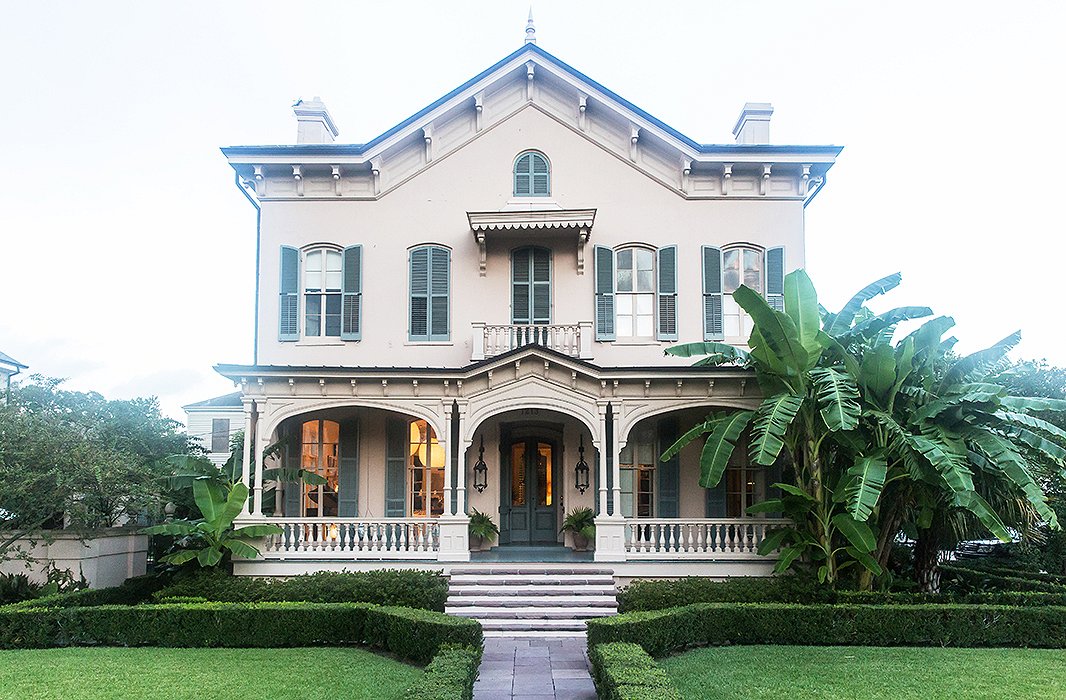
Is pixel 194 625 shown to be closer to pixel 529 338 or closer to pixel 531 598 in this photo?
pixel 531 598

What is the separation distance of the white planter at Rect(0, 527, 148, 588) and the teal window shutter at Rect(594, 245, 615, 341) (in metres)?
10.3

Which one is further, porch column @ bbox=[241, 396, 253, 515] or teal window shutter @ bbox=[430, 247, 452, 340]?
teal window shutter @ bbox=[430, 247, 452, 340]

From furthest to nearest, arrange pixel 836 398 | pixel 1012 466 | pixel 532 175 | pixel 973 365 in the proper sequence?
pixel 532 175
pixel 973 365
pixel 836 398
pixel 1012 466

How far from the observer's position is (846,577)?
1459cm

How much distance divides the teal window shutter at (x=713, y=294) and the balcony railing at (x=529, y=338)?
2.56m

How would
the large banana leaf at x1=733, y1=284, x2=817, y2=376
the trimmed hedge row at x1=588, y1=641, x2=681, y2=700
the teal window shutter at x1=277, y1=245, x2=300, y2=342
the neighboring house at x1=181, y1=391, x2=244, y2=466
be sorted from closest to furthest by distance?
the trimmed hedge row at x1=588, y1=641, x2=681, y2=700
the large banana leaf at x1=733, y1=284, x2=817, y2=376
the teal window shutter at x1=277, y1=245, x2=300, y2=342
the neighboring house at x1=181, y1=391, x2=244, y2=466

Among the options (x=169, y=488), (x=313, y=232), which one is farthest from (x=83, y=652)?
(x=313, y=232)

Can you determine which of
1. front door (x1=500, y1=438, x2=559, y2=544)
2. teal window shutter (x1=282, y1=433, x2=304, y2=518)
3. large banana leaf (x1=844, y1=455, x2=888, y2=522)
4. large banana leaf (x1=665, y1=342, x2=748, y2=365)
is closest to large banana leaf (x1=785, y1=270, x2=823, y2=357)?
large banana leaf (x1=665, y1=342, x2=748, y2=365)

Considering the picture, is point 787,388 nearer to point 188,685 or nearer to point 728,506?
point 728,506

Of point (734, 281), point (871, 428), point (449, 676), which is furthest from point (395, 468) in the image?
point (871, 428)

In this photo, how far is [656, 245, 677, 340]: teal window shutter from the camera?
17719mm

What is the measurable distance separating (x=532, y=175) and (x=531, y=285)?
239cm

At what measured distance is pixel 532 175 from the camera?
1812cm

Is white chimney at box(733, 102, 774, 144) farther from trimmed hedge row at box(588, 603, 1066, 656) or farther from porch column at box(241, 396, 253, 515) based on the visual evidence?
porch column at box(241, 396, 253, 515)
